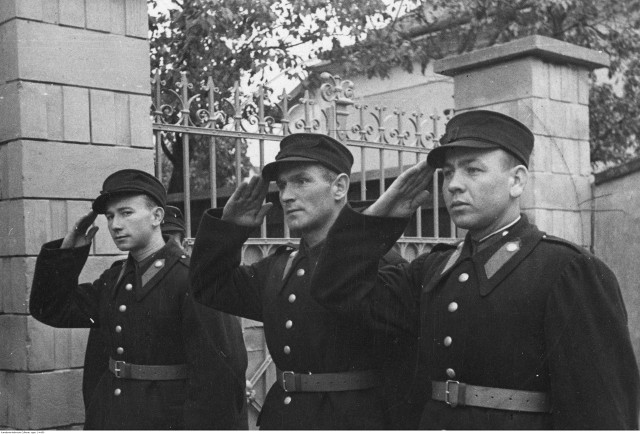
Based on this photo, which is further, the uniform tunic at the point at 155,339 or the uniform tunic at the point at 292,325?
the uniform tunic at the point at 155,339

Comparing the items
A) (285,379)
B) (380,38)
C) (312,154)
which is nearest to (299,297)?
(285,379)

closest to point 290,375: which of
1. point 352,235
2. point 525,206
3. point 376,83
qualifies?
point 352,235

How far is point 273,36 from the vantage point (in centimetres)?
883

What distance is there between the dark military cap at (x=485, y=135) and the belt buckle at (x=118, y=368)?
5.72ft

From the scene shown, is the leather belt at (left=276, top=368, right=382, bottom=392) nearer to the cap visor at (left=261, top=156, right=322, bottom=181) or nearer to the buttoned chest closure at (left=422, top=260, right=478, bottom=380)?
the buttoned chest closure at (left=422, top=260, right=478, bottom=380)

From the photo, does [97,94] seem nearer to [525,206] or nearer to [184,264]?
[184,264]

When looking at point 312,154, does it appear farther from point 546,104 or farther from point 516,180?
point 546,104

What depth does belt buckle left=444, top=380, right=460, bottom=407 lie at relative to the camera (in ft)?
8.64

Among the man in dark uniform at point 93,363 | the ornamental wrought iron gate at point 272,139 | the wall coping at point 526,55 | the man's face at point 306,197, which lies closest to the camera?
the man's face at point 306,197

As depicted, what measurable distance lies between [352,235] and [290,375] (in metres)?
0.65

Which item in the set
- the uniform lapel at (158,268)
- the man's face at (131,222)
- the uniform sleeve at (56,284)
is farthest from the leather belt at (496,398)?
the uniform sleeve at (56,284)

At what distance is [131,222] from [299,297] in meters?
1.05

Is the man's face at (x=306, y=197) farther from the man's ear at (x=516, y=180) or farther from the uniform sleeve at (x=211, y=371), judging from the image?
the man's ear at (x=516, y=180)

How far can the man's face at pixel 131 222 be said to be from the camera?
12.6 feet
